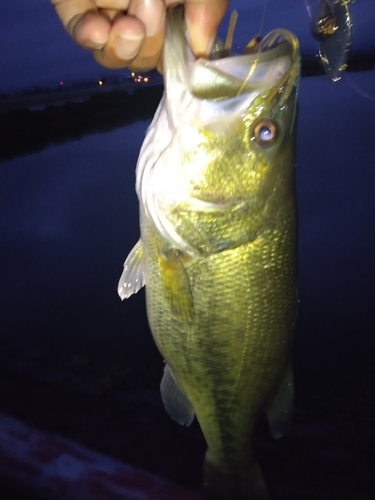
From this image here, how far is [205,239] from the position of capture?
112 centimetres

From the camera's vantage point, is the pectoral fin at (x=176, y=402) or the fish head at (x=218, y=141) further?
the pectoral fin at (x=176, y=402)

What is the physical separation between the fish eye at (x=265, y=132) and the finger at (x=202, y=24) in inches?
9.8

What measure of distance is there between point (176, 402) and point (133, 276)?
0.53 m

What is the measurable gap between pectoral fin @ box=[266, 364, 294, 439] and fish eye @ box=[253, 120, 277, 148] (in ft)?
2.76

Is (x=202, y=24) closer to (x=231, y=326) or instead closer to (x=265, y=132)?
(x=265, y=132)

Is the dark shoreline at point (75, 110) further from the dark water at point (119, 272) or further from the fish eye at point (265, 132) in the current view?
the fish eye at point (265, 132)

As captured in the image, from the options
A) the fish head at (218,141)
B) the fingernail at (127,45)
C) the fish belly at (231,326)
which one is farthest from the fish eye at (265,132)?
the fingernail at (127,45)

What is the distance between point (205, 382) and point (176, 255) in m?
0.48

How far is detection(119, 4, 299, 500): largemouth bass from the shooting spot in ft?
3.24

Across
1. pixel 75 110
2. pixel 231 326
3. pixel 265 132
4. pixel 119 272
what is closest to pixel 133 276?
pixel 231 326

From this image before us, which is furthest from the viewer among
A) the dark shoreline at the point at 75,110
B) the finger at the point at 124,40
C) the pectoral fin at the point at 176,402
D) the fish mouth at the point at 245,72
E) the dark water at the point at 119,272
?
the dark shoreline at the point at 75,110

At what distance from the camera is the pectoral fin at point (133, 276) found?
4.33ft

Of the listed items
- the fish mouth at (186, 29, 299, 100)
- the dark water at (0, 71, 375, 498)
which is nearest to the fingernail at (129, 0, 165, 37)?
the fish mouth at (186, 29, 299, 100)

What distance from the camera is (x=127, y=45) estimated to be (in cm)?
114
